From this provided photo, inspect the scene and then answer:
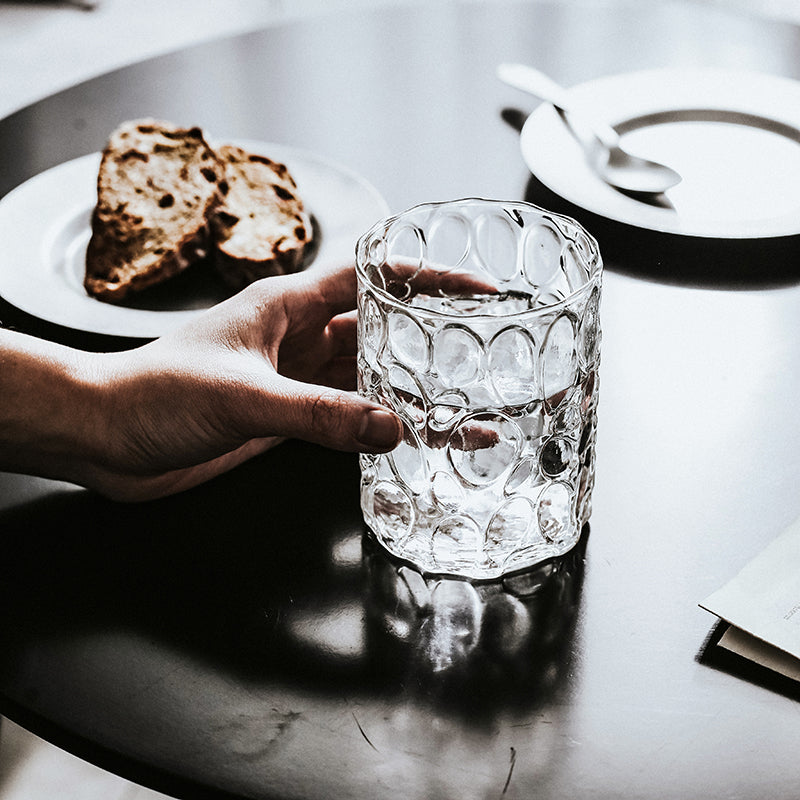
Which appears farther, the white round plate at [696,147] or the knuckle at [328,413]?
the white round plate at [696,147]

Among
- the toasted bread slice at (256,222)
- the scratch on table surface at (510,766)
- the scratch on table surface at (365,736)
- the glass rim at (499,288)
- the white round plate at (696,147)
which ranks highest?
the glass rim at (499,288)

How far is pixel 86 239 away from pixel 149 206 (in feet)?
0.22

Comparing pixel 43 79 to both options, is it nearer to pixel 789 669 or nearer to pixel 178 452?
pixel 178 452

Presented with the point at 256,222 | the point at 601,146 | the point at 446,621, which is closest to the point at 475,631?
the point at 446,621

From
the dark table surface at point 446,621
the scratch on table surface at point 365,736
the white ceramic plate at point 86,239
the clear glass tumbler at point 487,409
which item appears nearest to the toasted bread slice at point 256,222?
the white ceramic plate at point 86,239

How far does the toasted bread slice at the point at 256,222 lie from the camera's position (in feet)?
2.78

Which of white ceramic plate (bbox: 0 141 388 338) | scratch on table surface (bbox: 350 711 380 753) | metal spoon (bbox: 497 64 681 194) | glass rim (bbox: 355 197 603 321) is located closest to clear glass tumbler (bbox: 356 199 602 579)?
glass rim (bbox: 355 197 603 321)

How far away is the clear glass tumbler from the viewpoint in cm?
52

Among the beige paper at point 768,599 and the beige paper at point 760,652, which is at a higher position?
the beige paper at point 768,599

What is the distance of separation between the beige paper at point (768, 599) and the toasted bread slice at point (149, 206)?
52cm

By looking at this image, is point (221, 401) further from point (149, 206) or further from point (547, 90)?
point (547, 90)

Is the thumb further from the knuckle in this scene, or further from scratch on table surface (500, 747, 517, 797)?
scratch on table surface (500, 747, 517, 797)

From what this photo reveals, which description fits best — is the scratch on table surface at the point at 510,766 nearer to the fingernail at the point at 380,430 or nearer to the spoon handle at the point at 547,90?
the fingernail at the point at 380,430

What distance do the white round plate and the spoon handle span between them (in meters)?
0.01
